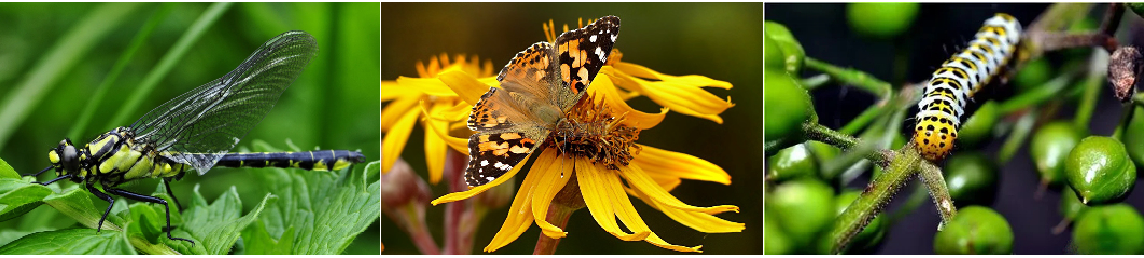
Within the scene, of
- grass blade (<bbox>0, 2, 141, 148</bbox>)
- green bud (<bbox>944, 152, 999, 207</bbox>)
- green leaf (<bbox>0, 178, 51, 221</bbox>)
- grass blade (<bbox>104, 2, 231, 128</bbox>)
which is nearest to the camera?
green leaf (<bbox>0, 178, 51, 221</bbox>)

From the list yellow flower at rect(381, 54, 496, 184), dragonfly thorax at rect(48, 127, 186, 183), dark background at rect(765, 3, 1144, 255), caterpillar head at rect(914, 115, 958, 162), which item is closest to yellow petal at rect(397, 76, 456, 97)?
yellow flower at rect(381, 54, 496, 184)

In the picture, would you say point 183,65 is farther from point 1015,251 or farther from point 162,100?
point 1015,251

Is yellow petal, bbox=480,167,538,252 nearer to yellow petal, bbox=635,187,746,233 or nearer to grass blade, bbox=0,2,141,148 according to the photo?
yellow petal, bbox=635,187,746,233

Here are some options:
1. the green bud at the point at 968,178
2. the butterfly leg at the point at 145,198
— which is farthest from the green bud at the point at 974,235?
the butterfly leg at the point at 145,198

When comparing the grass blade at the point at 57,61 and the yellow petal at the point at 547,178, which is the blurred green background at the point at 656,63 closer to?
the yellow petal at the point at 547,178

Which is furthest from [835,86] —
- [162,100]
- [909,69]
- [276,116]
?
[162,100]
